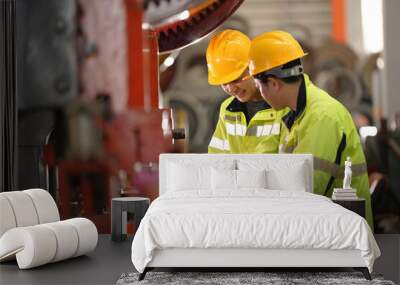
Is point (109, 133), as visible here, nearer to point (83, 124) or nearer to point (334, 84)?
point (83, 124)

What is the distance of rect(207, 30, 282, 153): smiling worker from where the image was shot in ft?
20.2

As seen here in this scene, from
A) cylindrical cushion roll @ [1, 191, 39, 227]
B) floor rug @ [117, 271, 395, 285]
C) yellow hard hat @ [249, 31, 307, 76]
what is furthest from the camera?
yellow hard hat @ [249, 31, 307, 76]

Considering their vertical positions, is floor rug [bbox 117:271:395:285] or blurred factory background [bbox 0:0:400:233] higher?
blurred factory background [bbox 0:0:400:233]

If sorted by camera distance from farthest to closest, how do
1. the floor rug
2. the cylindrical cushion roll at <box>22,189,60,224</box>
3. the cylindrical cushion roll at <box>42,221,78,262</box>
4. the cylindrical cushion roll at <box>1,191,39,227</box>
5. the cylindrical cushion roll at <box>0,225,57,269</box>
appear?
the cylindrical cushion roll at <box>22,189,60,224</box> < the cylindrical cushion roll at <box>1,191,39,227</box> < the cylindrical cushion roll at <box>42,221,78,262</box> < the cylindrical cushion roll at <box>0,225,57,269</box> < the floor rug

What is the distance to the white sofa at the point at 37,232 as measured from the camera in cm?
471

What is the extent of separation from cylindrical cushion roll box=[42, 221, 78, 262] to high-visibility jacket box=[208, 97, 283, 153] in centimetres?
175

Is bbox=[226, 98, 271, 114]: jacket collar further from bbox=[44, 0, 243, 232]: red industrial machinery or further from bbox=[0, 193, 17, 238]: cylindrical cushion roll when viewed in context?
bbox=[0, 193, 17, 238]: cylindrical cushion roll

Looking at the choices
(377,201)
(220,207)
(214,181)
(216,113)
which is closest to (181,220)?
(220,207)

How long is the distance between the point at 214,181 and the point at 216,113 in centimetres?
85

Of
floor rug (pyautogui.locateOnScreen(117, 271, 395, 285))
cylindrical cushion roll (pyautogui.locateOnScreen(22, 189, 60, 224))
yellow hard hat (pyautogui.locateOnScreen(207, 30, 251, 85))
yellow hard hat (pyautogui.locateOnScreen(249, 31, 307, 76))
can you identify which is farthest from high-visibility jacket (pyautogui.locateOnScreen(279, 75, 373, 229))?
cylindrical cushion roll (pyautogui.locateOnScreen(22, 189, 60, 224))

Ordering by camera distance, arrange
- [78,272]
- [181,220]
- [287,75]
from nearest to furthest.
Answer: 1. [181,220]
2. [78,272]
3. [287,75]

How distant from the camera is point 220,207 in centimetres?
448

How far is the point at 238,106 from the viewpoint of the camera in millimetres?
6227

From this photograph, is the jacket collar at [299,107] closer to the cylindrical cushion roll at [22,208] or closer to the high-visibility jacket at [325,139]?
the high-visibility jacket at [325,139]
